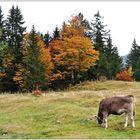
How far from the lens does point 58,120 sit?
26.6m

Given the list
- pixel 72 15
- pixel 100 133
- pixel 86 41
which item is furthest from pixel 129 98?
pixel 72 15

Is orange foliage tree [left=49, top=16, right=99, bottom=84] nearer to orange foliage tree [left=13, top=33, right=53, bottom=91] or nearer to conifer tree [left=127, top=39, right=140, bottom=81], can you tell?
orange foliage tree [left=13, top=33, right=53, bottom=91]

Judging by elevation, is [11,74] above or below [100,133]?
above

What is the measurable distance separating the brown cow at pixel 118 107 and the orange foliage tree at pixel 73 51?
3700 centimetres

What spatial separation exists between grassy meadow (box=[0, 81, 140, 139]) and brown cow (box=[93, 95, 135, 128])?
24.3 inches

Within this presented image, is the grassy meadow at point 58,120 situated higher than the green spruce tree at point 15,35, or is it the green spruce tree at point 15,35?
the green spruce tree at point 15,35

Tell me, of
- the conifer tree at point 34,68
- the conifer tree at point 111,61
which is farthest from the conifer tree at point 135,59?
the conifer tree at point 34,68

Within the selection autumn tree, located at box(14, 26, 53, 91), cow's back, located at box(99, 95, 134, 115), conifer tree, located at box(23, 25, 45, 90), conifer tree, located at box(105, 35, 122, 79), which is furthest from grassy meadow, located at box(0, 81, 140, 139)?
conifer tree, located at box(105, 35, 122, 79)

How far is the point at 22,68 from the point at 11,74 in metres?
3.32

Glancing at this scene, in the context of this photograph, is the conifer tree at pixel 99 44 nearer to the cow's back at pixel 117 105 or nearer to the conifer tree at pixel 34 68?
the conifer tree at pixel 34 68

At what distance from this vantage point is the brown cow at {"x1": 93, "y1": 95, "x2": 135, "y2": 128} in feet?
75.7

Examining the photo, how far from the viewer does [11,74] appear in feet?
216

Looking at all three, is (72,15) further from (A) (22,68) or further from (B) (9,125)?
(B) (9,125)

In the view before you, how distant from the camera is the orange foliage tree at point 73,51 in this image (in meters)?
61.5
